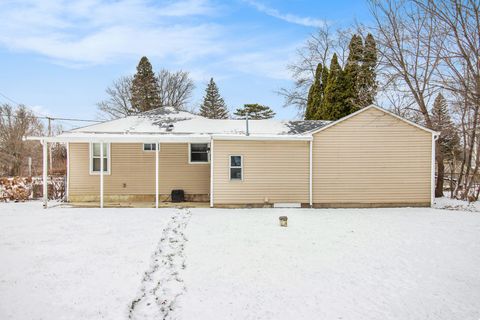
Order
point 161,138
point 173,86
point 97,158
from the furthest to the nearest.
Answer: point 173,86, point 97,158, point 161,138

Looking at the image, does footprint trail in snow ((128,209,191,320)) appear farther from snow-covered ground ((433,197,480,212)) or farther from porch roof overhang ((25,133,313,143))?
snow-covered ground ((433,197,480,212))

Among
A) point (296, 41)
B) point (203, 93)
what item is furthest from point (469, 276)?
point (203, 93)

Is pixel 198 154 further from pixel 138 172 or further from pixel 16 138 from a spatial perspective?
pixel 16 138

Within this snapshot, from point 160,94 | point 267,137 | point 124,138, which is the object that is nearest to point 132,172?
point 124,138

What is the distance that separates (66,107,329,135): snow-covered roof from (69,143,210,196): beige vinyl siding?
81cm

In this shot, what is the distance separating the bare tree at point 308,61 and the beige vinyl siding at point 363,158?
16814mm

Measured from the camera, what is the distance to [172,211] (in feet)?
36.8

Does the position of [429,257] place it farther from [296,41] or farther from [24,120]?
[24,120]

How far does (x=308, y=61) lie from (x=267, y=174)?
66.9 ft

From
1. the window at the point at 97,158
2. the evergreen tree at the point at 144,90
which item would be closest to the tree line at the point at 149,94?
the evergreen tree at the point at 144,90

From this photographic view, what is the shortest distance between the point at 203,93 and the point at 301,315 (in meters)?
37.9

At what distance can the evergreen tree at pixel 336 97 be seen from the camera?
21500 millimetres

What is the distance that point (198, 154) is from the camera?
13.7m

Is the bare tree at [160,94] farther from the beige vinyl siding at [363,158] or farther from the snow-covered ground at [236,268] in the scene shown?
the snow-covered ground at [236,268]
